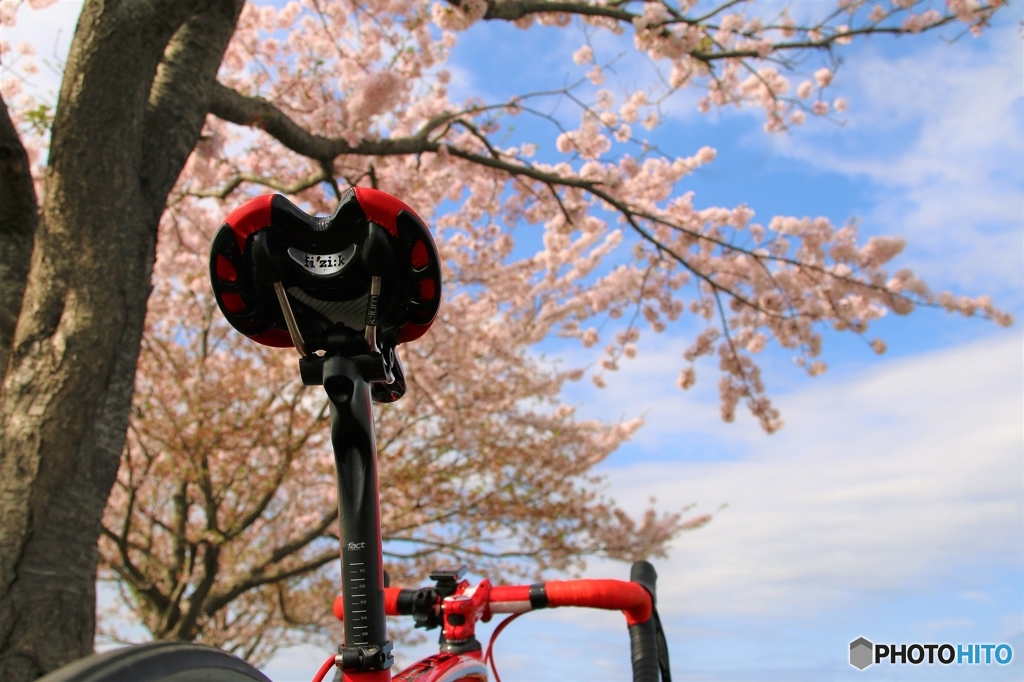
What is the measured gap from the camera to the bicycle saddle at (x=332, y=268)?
1.38 m

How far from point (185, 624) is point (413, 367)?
333 centimetres

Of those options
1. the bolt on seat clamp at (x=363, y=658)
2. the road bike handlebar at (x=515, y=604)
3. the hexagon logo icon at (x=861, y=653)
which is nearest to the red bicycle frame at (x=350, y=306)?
the bolt on seat clamp at (x=363, y=658)

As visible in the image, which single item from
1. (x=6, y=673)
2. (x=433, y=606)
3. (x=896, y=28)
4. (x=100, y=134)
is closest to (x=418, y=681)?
(x=433, y=606)

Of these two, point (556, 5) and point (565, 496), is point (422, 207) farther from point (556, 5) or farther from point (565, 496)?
point (565, 496)

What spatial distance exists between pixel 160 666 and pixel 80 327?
8.00 ft

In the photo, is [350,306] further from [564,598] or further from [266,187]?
[266,187]

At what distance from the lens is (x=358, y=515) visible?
1.38m

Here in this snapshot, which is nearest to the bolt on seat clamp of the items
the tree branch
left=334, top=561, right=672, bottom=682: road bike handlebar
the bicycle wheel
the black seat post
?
the black seat post

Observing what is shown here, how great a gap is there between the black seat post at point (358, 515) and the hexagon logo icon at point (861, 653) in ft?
8.43

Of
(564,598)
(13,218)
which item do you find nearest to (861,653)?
(564,598)

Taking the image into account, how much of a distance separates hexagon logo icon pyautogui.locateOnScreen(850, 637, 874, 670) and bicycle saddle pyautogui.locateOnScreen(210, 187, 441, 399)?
2716 mm

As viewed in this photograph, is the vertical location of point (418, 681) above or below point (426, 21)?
below

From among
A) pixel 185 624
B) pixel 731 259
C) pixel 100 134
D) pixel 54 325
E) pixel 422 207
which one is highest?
pixel 422 207

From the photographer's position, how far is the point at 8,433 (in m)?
3.03
